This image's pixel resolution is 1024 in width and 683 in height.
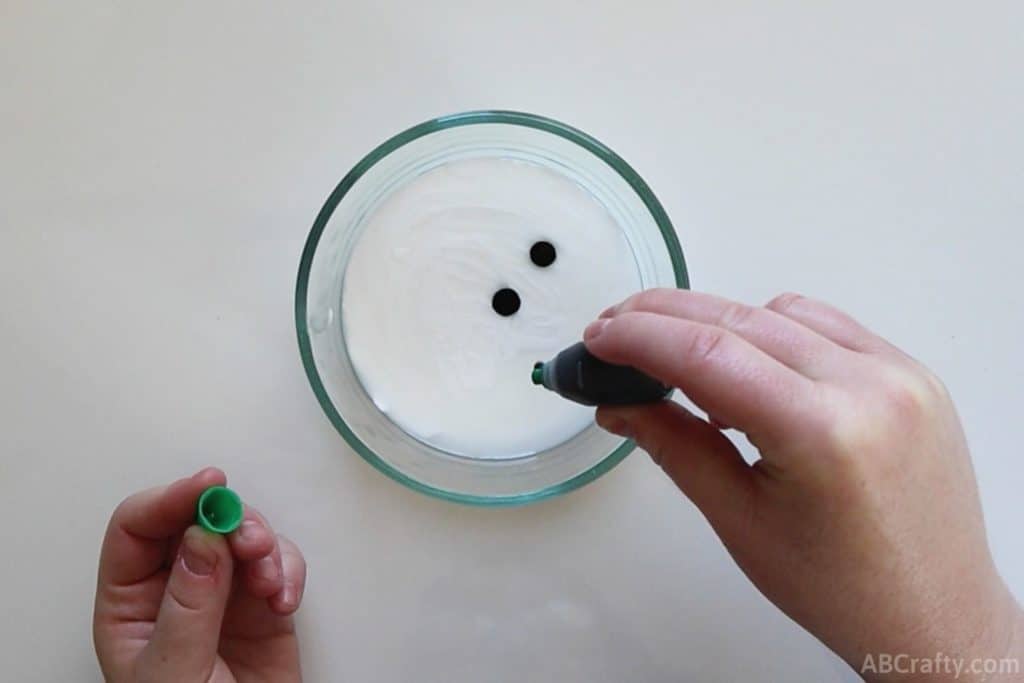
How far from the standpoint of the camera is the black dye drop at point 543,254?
0.67 m

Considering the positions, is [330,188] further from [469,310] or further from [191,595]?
[191,595]

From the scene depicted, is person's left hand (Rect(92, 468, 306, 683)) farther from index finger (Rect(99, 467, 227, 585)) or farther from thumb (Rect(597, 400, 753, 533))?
thumb (Rect(597, 400, 753, 533))

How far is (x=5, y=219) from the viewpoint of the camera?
687 millimetres

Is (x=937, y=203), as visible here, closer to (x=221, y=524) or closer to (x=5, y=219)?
(x=221, y=524)

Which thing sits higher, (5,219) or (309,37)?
(309,37)

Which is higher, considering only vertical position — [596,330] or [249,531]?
[596,330]

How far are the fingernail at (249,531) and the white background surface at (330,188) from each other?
0.16 ft

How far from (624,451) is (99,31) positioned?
484 millimetres

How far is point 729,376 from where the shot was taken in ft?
1.45

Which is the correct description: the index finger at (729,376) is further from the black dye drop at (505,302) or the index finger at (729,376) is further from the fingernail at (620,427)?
the black dye drop at (505,302)

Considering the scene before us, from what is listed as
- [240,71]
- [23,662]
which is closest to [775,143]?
[240,71]

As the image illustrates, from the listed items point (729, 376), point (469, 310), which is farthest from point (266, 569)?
point (729, 376)

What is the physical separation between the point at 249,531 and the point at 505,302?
0.23m

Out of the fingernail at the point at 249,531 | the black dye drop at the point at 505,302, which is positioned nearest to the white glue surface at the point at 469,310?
the black dye drop at the point at 505,302
